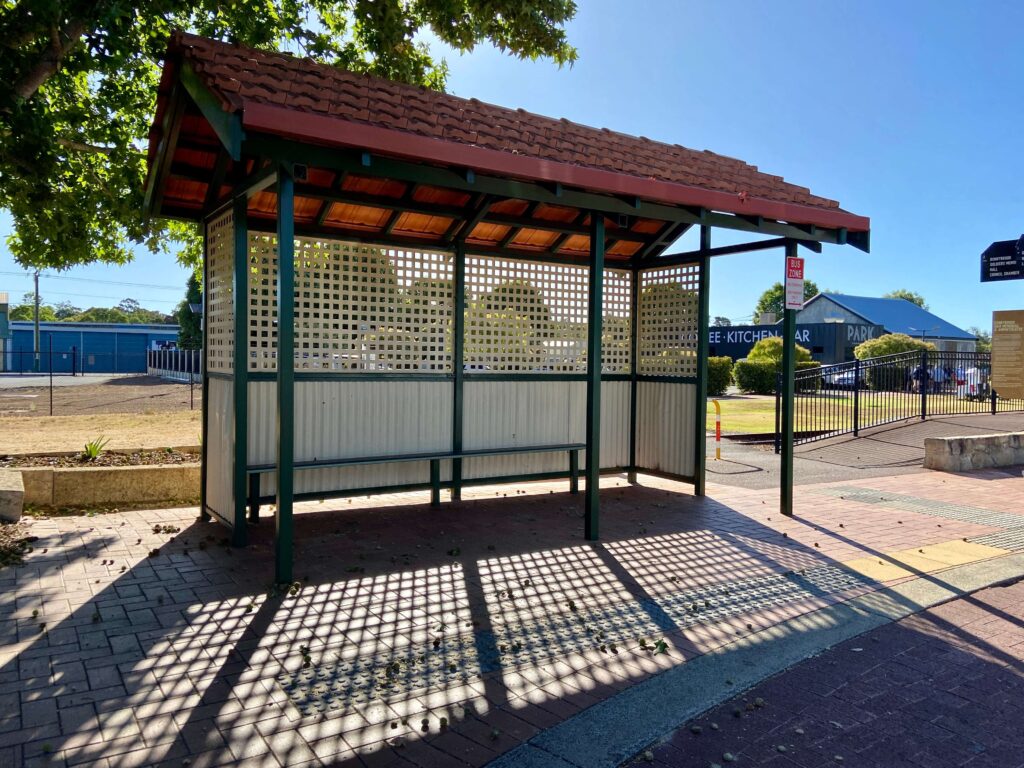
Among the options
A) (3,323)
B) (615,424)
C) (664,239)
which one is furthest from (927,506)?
(3,323)

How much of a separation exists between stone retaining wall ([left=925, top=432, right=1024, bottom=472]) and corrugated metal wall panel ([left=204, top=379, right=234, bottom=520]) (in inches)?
406

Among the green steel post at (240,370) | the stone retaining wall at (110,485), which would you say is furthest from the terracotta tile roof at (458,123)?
the stone retaining wall at (110,485)

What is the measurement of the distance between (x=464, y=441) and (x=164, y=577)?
3526mm

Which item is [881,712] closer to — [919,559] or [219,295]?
[919,559]

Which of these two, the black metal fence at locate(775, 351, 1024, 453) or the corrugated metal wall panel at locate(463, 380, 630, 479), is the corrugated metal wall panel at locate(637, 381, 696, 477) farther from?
the black metal fence at locate(775, 351, 1024, 453)

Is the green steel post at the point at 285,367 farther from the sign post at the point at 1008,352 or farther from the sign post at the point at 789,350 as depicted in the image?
the sign post at the point at 1008,352

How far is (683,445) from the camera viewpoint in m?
8.69

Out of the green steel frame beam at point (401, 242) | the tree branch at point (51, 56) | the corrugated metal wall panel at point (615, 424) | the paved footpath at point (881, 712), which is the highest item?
the tree branch at point (51, 56)

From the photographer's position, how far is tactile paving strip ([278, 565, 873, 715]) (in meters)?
3.56

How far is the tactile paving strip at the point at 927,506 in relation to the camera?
25.8ft

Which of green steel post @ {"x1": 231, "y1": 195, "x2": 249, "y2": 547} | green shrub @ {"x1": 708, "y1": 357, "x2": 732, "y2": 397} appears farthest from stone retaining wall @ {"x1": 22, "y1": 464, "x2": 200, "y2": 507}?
green shrub @ {"x1": 708, "y1": 357, "x2": 732, "y2": 397}

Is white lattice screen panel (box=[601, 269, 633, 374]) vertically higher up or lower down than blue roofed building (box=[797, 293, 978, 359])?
lower down

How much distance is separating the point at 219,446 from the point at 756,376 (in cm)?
2663

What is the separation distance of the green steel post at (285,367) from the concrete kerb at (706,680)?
2.50 m
